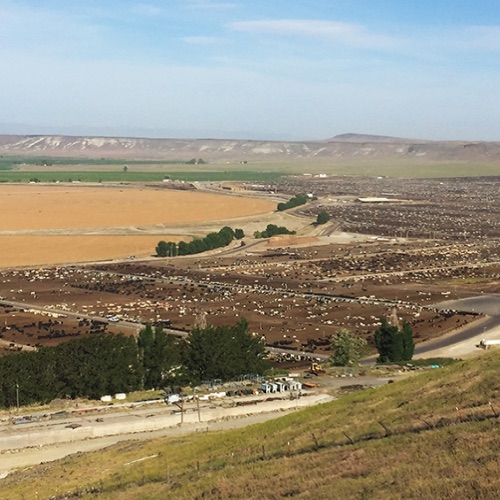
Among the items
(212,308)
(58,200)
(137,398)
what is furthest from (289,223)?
(137,398)

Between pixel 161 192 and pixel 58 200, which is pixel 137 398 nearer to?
pixel 58 200

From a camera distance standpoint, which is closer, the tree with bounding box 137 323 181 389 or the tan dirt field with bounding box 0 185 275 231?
the tree with bounding box 137 323 181 389

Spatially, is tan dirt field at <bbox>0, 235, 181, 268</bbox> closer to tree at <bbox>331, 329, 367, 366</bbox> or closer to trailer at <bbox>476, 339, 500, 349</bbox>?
trailer at <bbox>476, 339, 500, 349</bbox>

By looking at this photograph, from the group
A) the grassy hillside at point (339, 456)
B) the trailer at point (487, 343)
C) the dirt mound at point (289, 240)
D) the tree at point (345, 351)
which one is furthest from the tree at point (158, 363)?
the dirt mound at point (289, 240)

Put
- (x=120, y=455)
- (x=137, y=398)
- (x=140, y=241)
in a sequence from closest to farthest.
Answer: (x=120, y=455), (x=137, y=398), (x=140, y=241)

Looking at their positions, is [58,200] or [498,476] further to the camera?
[58,200]

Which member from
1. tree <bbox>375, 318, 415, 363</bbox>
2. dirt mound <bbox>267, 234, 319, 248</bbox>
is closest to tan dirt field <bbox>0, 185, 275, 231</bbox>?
dirt mound <bbox>267, 234, 319, 248</bbox>

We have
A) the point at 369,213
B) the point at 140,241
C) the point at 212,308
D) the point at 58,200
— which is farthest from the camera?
the point at 58,200
